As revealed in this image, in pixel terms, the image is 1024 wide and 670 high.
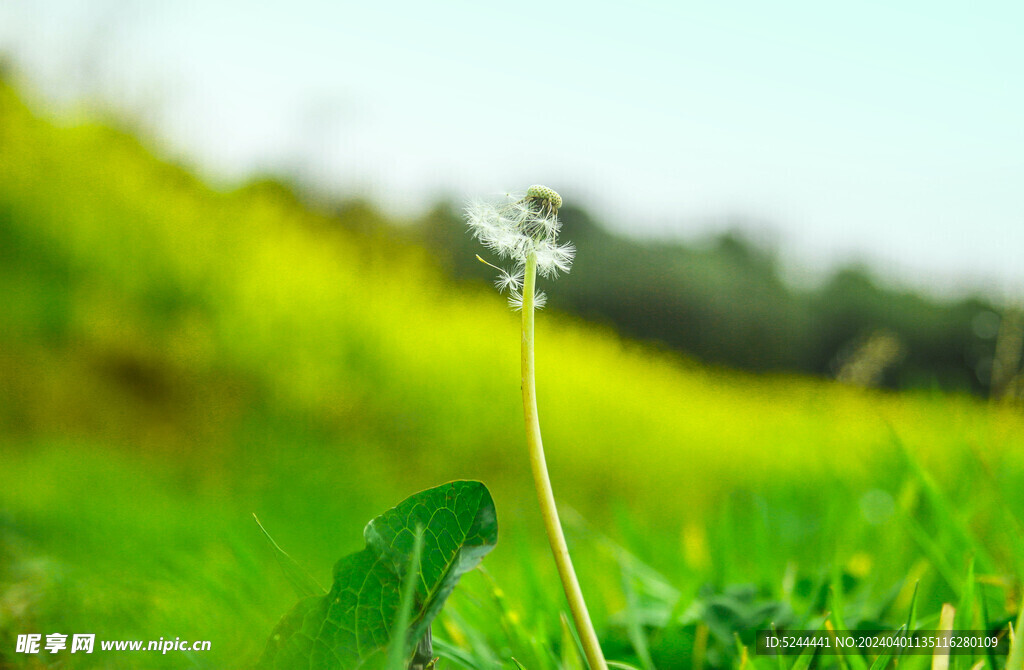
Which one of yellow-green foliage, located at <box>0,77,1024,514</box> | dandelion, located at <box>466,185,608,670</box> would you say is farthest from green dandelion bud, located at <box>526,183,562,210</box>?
yellow-green foliage, located at <box>0,77,1024,514</box>

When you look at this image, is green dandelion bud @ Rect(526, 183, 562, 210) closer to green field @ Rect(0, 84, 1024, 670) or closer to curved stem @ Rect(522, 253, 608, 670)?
curved stem @ Rect(522, 253, 608, 670)

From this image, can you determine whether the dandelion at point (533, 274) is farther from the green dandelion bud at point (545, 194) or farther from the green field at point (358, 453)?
the green field at point (358, 453)

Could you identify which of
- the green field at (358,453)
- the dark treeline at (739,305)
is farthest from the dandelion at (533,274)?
the dark treeline at (739,305)

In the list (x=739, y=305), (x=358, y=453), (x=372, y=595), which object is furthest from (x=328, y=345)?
(x=739, y=305)

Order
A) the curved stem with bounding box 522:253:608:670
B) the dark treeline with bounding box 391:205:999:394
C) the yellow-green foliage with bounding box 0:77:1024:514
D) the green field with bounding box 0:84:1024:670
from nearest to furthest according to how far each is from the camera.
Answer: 1. the curved stem with bounding box 522:253:608:670
2. the green field with bounding box 0:84:1024:670
3. the yellow-green foliage with bounding box 0:77:1024:514
4. the dark treeline with bounding box 391:205:999:394

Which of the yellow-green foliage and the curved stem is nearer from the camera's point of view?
the curved stem

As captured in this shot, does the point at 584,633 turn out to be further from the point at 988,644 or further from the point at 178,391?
the point at 178,391

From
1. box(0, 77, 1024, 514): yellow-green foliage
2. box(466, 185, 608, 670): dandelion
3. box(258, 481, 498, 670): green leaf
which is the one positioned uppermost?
box(0, 77, 1024, 514): yellow-green foliage
